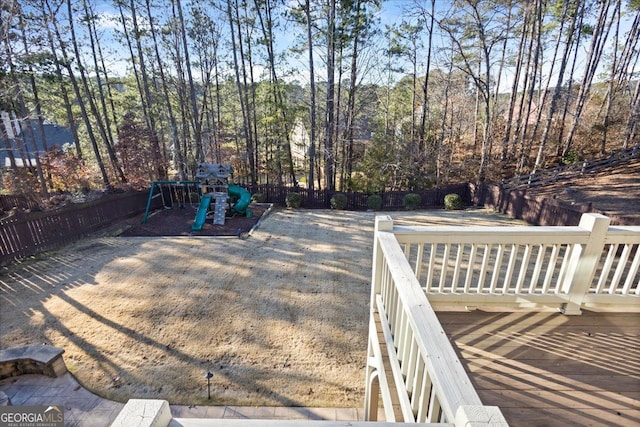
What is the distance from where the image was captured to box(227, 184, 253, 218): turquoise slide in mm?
10617

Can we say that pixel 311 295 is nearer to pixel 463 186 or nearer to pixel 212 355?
pixel 212 355

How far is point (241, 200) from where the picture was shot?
419 inches

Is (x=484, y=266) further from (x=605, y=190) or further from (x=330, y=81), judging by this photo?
(x=605, y=190)

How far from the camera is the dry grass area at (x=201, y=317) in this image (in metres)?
3.44

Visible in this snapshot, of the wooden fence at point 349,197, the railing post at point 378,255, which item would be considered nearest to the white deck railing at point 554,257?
the railing post at point 378,255

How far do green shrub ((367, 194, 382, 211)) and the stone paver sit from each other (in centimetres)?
1049

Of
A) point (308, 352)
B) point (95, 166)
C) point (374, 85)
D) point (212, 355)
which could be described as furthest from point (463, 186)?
point (95, 166)

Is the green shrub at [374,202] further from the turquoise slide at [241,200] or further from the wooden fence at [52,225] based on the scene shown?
the wooden fence at [52,225]

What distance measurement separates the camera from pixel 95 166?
16594mm

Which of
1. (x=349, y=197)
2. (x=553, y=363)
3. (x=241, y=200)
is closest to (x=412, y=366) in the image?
(x=553, y=363)

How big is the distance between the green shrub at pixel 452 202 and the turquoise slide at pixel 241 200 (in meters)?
9.15

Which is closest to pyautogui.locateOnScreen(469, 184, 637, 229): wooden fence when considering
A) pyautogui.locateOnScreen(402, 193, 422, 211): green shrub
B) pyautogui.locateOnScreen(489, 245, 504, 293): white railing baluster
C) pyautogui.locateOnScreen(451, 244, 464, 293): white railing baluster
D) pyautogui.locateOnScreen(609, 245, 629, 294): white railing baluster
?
pyautogui.locateOnScreen(402, 193, 422, 211): green shrub
